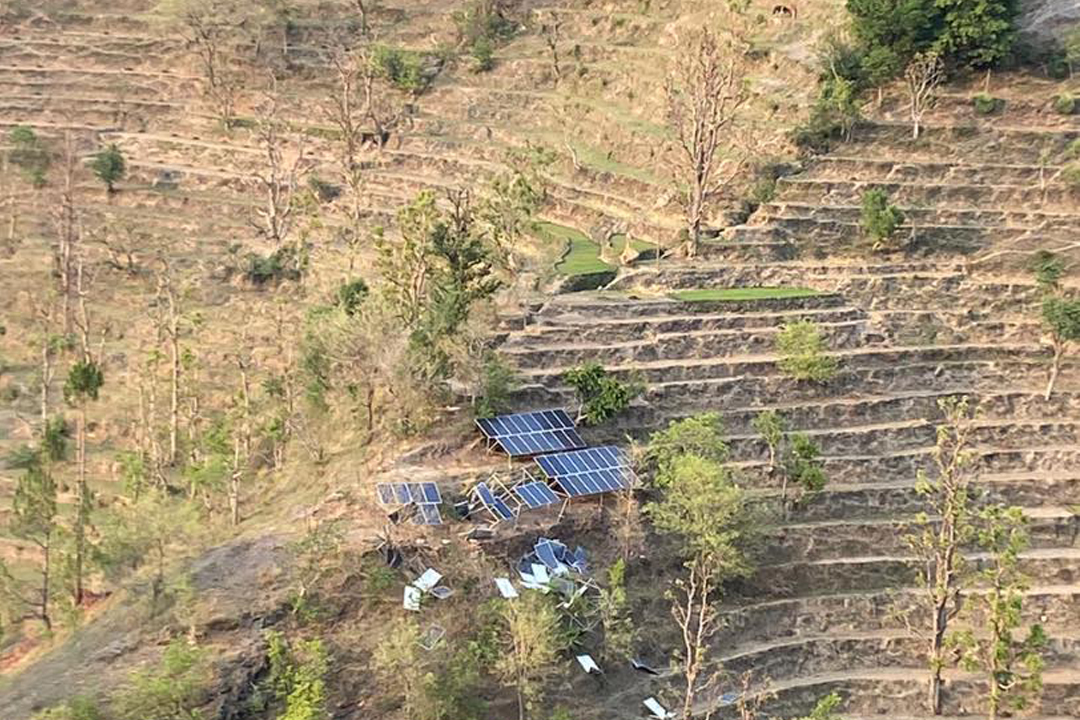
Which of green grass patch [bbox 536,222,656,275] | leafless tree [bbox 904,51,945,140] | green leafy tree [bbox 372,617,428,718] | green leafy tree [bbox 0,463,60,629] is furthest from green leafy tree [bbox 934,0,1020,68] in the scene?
green leafy tree [bbox 0,463,60,629]

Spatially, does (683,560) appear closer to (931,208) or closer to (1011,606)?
(1011,606)

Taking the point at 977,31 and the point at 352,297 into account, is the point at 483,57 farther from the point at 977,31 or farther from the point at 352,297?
the point at 352,297

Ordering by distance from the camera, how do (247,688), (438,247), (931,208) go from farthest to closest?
(931,208) → (438,247) → (247,688)

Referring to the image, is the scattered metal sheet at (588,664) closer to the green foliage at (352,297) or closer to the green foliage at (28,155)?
the green foliage at (352,297)

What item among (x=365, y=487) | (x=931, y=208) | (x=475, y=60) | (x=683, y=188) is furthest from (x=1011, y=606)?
(x=475, y=60)

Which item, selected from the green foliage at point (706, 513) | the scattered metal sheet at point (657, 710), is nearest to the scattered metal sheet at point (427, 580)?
the scattered metal sheet at point (657, 710)

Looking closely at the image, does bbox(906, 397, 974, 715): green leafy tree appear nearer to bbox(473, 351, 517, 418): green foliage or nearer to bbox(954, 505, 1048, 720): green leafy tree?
bbox(954, 505, 1048, 720): green leafy tree
